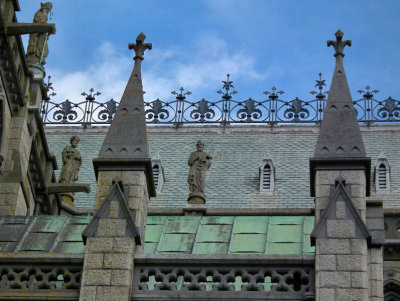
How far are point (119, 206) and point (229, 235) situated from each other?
2.43 meters

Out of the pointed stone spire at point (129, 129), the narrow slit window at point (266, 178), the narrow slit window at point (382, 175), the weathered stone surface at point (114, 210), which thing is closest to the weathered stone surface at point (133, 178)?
the pointed stone spire at point (129, 129)

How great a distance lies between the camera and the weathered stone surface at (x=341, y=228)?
66.7ft

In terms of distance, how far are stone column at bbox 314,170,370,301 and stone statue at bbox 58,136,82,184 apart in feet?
42.6

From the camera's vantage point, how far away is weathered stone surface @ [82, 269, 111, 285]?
2023cm

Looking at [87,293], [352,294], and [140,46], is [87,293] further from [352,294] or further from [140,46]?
[140,46]

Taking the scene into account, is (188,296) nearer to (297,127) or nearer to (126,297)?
(126,297)

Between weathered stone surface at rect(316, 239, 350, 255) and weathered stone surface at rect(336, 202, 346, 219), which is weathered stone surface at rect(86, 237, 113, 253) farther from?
weathered stone surface at rect(336, 202, 346, 219)

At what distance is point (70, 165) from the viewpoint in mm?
33531

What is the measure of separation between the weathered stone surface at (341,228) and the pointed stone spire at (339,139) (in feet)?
3.58

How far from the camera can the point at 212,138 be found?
42.9 metres

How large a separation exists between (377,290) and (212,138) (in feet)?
76.2

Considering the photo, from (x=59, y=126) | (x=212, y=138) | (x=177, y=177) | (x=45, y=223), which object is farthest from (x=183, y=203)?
(x=45, y=223)

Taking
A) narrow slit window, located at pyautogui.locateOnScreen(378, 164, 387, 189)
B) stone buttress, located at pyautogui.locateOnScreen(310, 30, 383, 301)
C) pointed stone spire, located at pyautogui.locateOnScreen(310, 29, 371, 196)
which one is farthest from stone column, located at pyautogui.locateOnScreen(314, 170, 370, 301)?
narrow slit window, located at pyautogui.locateOnScreen(378, 164, 387, 189)

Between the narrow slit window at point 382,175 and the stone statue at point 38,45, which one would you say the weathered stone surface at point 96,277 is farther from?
the narrow slit window at point 382,175
